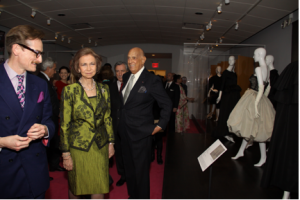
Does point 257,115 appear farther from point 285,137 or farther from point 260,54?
point 285,137

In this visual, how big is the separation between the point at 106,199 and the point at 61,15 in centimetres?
685

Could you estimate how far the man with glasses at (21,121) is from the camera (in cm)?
131

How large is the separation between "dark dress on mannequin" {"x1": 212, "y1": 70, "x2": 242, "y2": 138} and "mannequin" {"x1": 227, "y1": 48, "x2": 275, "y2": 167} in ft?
3.67

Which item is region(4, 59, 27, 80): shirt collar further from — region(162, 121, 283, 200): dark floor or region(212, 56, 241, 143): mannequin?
region(212, 56, 241, 143): mannequin

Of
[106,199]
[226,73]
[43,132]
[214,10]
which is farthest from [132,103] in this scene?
[214,10]

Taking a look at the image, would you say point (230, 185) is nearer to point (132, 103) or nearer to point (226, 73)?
point (132, 103)

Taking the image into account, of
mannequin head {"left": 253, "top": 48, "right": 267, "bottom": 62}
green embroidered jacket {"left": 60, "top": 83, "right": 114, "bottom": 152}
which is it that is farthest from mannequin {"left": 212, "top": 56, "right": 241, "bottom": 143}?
green embroidered jacket {"left": 60, "top": 83, "right": 114, "bottom": 152}

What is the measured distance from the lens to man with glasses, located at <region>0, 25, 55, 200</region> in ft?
4.29

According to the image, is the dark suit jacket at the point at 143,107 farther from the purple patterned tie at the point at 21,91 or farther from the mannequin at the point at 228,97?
the mannequin at the point at 228,97

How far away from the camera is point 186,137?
5680 mm

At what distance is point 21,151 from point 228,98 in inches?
180

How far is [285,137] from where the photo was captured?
1668 mm

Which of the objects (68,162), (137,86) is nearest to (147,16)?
(137,86)

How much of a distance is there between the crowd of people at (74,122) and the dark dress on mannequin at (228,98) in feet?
9.80
